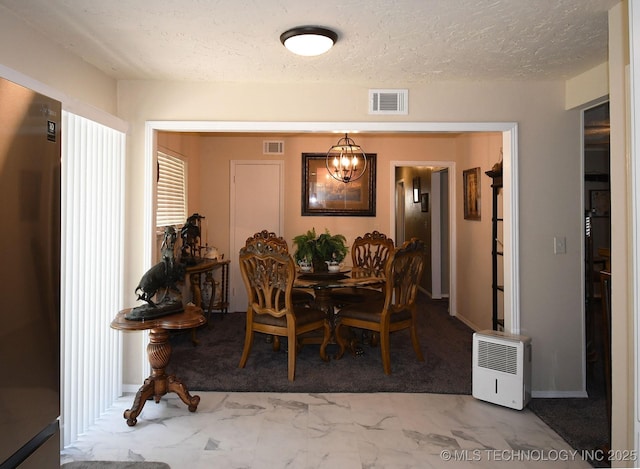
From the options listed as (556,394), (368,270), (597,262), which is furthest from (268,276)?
(597,262)

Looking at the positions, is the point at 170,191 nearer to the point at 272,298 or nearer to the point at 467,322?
the point at 272,298

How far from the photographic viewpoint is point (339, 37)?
91.4 inches

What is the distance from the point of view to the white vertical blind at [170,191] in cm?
428

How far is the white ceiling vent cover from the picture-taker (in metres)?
3.13

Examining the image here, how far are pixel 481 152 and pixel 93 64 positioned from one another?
3.97m

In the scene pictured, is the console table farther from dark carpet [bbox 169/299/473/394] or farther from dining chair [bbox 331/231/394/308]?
dining chair [bbox 331/231/394/308]

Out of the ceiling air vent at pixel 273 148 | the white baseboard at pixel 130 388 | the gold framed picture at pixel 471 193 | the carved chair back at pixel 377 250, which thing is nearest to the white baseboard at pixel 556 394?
the carved chair back at pixel 377 250

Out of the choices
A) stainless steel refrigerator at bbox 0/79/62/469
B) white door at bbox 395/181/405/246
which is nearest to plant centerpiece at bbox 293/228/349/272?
stainless steel refrigerator at bbox 0/79/62/469

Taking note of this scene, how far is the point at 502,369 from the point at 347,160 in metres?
3.07

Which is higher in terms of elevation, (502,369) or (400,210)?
(400,210)

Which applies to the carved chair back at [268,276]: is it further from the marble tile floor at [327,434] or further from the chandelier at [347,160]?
the chandelier at [347,160]

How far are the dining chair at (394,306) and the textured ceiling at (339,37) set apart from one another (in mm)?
1438

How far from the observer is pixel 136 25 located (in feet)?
7.25

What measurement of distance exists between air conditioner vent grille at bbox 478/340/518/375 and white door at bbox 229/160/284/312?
3440 mm
